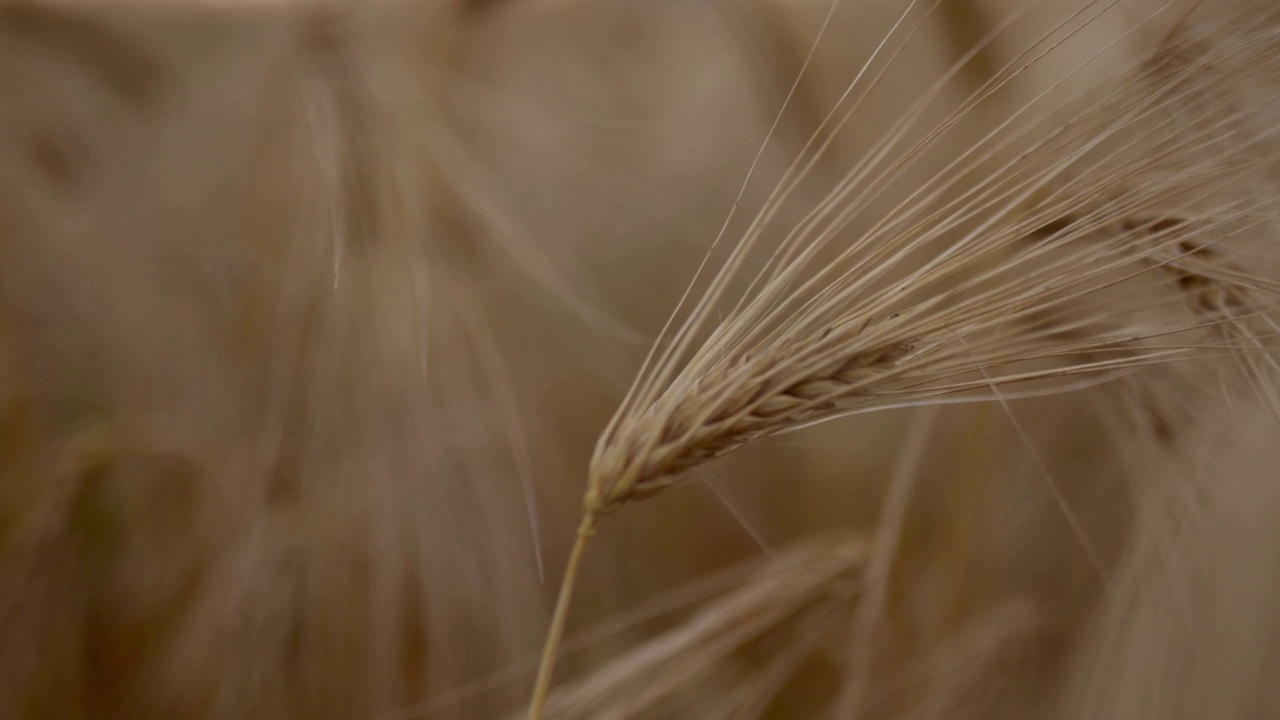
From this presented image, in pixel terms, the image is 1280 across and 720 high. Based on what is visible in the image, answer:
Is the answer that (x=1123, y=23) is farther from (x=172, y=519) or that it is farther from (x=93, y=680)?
(x=93, y=680)

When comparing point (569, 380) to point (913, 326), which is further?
point (569, 380)

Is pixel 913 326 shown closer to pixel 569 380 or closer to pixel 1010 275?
pixel 1010 275

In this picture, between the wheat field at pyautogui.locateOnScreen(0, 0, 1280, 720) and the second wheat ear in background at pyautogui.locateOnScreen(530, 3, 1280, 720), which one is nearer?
the second wheat ear in background at pyautogui.locateOnScreen(530, 3, 1280, 720)

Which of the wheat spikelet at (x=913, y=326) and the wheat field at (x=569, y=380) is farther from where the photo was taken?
the wheat field at (x=569, y=380)

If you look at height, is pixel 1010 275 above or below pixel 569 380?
above

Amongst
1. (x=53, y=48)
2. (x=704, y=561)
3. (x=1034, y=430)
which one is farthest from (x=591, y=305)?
(x=53, y=48)

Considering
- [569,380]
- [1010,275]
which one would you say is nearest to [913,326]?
[1010,275]

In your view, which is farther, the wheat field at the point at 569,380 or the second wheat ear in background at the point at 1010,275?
the wheat field at the point at 569,380
